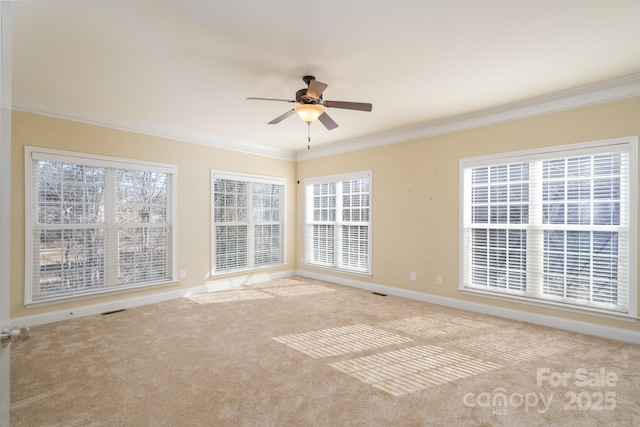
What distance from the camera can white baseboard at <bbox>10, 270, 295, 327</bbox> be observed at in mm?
3909

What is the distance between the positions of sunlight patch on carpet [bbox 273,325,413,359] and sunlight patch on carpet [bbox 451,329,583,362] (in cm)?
69

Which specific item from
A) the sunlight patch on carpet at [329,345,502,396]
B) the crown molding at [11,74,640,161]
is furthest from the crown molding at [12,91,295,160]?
the sunlight patch on carpet at [329,345,502,396]

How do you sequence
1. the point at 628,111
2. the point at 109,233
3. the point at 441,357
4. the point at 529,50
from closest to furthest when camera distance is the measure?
the point at 529,50 → the point at 441,357 → the point at 628,111 → the point at 109,233

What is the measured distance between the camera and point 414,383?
2.55m

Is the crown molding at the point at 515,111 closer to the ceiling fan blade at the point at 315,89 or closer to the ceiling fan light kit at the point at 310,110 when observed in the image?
the ceiling fan light kit at the point at 310,110

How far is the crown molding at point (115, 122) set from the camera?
152 inches

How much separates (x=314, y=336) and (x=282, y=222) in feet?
11.7

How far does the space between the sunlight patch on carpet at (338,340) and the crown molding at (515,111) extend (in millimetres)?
3020

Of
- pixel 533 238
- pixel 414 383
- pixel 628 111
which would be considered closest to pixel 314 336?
pixel 414 383

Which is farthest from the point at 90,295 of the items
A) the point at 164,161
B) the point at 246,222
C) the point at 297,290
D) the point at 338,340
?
the point at 338,340

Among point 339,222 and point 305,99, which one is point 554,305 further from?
point 305,99

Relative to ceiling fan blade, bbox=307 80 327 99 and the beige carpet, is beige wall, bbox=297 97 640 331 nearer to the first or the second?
the beige carpet

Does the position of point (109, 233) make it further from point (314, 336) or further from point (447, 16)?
point (447, 16)

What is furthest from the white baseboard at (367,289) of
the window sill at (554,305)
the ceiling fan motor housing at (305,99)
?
the ceiling fan motor housing at (305,99)
